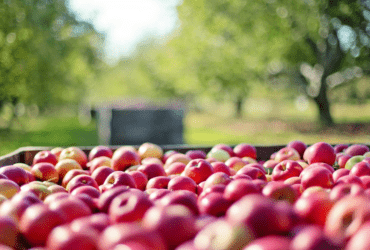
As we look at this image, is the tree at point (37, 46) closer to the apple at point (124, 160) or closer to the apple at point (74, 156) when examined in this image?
the apple at point (74, 156)

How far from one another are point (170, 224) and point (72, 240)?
0.34 metres

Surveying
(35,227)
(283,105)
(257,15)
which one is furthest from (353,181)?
(283,105)

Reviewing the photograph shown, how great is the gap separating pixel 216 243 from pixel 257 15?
1413 cm

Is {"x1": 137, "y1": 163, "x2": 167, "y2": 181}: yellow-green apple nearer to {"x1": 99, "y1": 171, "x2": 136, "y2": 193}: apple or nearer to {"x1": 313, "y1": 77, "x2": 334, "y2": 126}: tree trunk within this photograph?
{"x1": 99, "y1": 171, "x2": 136, "y2": 193}: apple

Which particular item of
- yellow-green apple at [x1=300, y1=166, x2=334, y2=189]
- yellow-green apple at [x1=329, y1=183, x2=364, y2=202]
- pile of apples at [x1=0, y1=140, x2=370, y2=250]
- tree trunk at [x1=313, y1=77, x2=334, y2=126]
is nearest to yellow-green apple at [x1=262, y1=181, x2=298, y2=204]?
pile of apples at [x1=0, y1=140, x2=370, y2=250]

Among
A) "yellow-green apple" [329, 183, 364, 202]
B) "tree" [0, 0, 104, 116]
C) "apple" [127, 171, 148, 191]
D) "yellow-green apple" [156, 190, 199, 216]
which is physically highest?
"tree" [0, 0, 104, 116]

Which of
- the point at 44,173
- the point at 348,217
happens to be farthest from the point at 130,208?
the point at 44,173

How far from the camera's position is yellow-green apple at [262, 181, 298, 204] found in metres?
1.80

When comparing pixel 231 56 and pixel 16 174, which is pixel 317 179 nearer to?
pixel 16 174

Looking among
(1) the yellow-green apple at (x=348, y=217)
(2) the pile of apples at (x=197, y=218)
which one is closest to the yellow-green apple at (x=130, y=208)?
(2) the pile of apples at (x=197, y=218)

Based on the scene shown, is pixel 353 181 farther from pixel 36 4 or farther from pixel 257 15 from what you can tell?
pixel 36 4

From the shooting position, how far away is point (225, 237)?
120cm

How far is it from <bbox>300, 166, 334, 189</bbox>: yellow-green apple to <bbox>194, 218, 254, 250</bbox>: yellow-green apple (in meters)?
1.19

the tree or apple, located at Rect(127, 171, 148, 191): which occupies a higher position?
the tree
